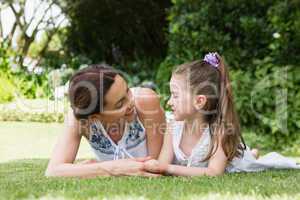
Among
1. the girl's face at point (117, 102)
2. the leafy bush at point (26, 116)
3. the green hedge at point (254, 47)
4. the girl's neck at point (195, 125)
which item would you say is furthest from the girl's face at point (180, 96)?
the leafy bush at point (26, 116)

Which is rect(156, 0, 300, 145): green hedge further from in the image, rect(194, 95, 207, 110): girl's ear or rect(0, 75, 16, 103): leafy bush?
rect(0, 75, 16, 103): leafy bush

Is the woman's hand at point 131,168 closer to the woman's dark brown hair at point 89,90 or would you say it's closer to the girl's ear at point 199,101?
the woman's dark brown hair at point 89,90

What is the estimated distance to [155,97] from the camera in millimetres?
4500

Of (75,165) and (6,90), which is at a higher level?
(6,90)

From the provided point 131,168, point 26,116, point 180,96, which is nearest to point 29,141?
point 26,116

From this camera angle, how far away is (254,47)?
31.2 feet

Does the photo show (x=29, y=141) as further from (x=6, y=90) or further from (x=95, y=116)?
(x=95, y=116)

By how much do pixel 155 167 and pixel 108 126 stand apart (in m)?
0.52

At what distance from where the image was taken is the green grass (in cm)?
317

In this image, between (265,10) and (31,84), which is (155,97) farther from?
(31,84)

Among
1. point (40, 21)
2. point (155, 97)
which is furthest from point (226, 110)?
point (40, 21)

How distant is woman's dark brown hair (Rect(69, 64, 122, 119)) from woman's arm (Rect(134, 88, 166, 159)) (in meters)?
0.36

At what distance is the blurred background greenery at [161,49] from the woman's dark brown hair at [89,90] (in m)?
4.82

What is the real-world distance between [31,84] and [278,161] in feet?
32.6
